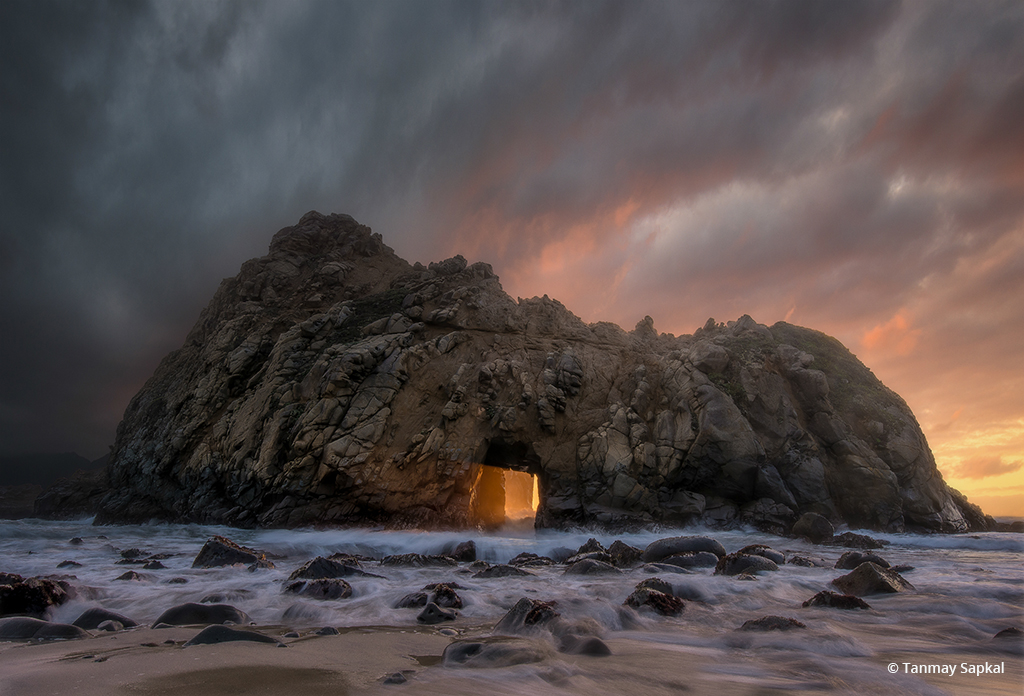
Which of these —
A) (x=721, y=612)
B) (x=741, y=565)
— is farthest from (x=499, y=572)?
(x=741, y=565)

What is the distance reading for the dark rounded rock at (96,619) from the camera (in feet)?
15.0

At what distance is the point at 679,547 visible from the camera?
34.8 ft

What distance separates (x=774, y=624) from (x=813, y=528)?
1564cm

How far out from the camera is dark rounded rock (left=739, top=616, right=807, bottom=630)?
4.14 m

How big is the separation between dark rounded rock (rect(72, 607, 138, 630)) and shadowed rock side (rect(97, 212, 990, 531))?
16.1 m

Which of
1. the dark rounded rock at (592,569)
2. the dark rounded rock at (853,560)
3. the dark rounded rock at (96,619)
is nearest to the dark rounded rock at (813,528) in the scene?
the dark rounded rock at (853,560)

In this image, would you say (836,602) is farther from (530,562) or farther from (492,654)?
(530,562)

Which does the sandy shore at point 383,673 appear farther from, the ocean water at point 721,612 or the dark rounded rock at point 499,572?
the dark rounded rock at point 499,572

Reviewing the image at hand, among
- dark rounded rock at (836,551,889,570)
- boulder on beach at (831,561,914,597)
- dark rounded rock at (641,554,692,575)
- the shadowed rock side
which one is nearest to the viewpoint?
boulder on beach at (831,561,914,597)

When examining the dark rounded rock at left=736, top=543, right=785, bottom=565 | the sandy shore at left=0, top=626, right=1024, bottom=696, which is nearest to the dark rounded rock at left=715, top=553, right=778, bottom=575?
the dark rounded rock at left=736, top=543, right=785, bottom=565

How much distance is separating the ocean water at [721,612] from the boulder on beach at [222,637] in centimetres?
106

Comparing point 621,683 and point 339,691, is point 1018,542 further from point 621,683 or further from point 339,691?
point 339,691

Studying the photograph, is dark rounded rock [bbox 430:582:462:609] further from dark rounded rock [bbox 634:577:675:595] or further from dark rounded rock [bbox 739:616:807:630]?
dark rounded rock [bbox 739:616:807:630]

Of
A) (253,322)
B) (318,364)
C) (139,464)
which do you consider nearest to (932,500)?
(318,364)
